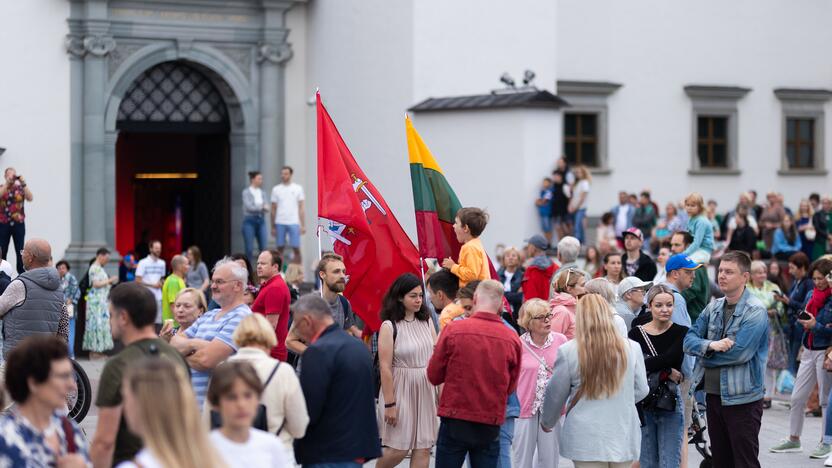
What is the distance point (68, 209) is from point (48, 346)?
703 inches

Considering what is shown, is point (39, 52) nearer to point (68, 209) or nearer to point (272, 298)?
point (68, 209)

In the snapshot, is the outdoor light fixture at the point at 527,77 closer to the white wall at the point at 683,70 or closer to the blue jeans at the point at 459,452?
the white wall at the point at 683,70

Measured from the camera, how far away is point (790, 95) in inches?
1239

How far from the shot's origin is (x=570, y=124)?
2967 centimetres

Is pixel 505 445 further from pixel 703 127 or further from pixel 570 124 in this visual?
pixel 703 127

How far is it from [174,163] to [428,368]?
888 inches

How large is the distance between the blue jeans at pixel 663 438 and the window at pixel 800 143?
22.7m

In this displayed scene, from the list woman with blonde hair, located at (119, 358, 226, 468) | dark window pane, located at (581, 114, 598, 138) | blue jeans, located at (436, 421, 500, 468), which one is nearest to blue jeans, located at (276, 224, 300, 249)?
dark window pane, located at (581, 114, 598, 138)

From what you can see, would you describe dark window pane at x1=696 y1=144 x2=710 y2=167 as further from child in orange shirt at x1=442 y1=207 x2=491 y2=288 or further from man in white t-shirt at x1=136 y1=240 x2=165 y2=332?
child in orange shirt at x1=442 y1=207 x2=491 y2=288

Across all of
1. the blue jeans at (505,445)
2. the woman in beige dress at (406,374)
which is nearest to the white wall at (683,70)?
the blue jeans at (505,445)

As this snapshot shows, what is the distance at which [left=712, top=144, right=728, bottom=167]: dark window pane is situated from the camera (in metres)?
31.1

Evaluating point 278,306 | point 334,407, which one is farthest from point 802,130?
point 334,407

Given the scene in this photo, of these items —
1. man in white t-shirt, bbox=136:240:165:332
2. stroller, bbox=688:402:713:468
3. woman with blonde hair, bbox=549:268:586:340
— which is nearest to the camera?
woman with blonde hair, bbox=549:268:586:340

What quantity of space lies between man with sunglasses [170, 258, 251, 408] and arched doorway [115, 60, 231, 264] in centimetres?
1619
